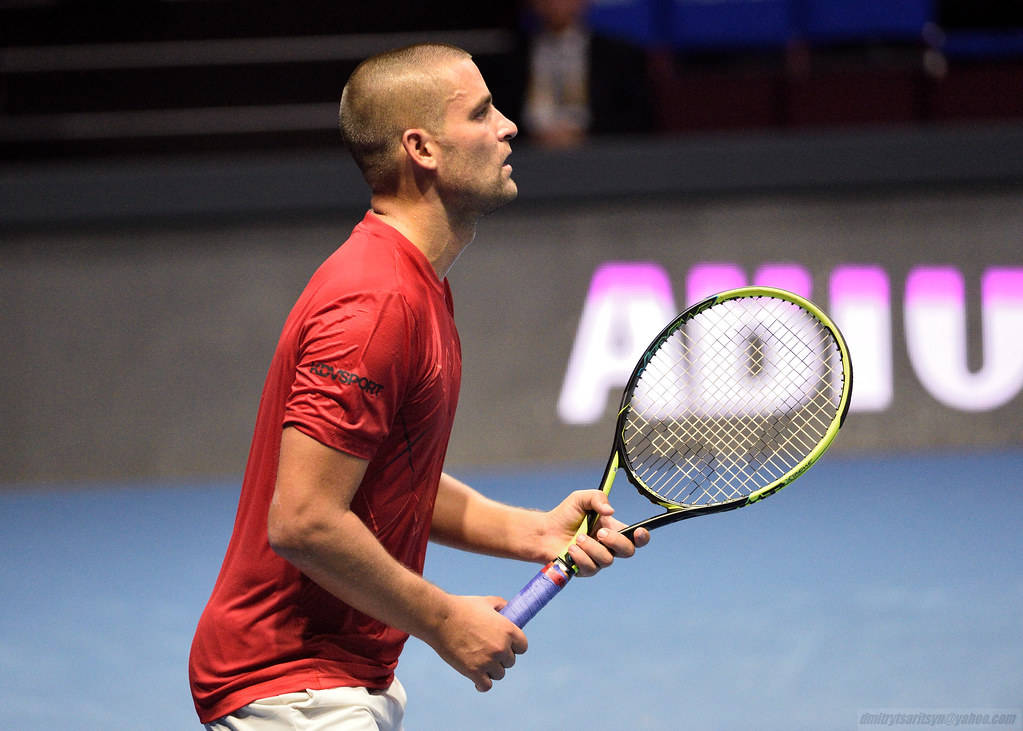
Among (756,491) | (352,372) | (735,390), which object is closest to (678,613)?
(735,390)

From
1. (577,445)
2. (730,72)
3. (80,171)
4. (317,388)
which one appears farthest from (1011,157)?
(317,388)

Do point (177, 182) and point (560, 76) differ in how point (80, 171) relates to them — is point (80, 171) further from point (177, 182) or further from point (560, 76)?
point (560, 76)

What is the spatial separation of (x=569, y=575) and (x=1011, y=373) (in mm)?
4880

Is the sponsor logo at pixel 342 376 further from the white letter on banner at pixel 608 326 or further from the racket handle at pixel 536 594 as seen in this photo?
the white letter on banner at pixel 608 326

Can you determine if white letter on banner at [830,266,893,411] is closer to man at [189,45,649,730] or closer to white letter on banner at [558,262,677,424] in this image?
white letter on banner at [558,262,677,424]

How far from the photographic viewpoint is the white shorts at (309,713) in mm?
1918

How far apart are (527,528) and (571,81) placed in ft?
16.5

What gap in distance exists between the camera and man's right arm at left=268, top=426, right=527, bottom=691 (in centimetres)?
175

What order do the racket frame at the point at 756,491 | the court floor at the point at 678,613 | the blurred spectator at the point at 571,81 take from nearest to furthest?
the racket frame at the point at 756,491, the court floor at the point at 678,613, the blurred spectator at the point at 571,81

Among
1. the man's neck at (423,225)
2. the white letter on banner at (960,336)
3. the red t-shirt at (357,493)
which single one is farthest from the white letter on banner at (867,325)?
the red t-shirt at (357,493)

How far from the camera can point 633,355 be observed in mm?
6410
